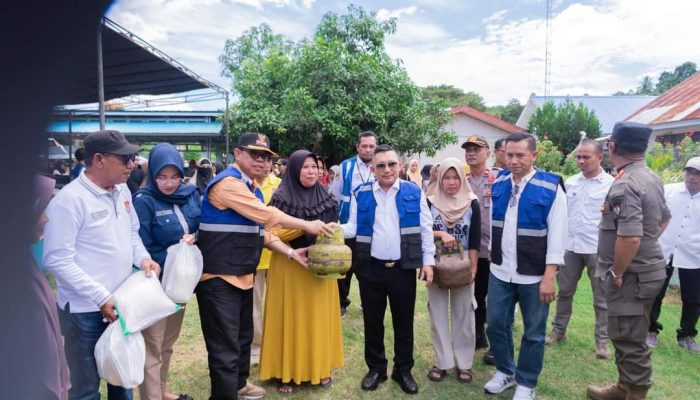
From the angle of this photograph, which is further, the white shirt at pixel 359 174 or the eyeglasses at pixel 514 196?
the white shirt at pixel 359 174

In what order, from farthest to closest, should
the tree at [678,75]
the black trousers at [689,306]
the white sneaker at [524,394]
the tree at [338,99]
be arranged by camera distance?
the tree at [678,75], the tree at [338,99], the black trousers at [689,306], the white sneaker at [524,394]

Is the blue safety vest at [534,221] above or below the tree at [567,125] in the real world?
below

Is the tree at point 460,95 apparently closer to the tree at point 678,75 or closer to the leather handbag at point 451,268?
the tree at point 678,75

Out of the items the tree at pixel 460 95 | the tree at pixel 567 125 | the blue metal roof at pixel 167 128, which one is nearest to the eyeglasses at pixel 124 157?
the blue metal roof at pixel 167 128

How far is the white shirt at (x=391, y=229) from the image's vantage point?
139 inches

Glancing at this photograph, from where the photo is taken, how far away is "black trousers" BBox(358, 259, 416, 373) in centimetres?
355

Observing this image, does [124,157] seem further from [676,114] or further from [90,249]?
[676,114]

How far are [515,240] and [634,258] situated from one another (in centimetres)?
82

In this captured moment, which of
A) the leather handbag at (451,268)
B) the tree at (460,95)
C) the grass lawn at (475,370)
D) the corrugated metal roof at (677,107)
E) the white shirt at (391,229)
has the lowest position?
the grass lawn at (475,370)

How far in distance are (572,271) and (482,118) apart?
73.6 feet

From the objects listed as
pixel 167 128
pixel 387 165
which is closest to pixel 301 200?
pixel 387 165

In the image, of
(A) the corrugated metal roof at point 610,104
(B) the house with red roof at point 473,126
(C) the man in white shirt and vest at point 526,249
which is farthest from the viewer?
(A) the corrugated metal roof at point 610,104

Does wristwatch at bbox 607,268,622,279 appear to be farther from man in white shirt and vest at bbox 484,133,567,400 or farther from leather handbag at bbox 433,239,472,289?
leather handbag at bbox 433,239,472,289

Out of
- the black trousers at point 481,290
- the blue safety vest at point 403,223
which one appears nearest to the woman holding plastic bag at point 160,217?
the blue safety vest at point 403,223
